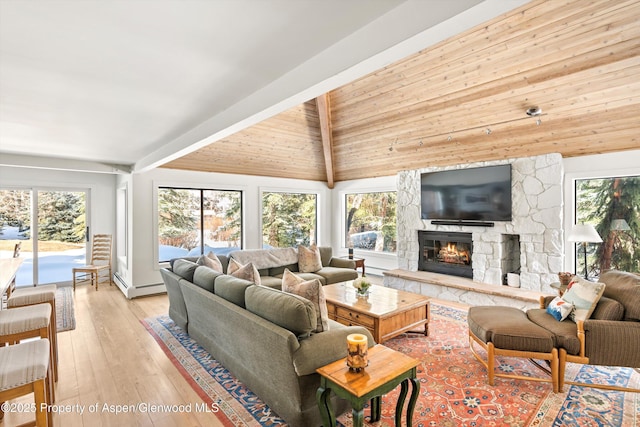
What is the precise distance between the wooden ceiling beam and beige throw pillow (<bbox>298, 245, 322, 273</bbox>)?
225cm

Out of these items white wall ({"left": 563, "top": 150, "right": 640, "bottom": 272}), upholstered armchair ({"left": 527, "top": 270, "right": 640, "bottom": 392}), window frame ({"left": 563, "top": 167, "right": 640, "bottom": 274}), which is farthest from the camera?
window frame ({"left": 563, "top": 167, "right": 640, "bottom": 274})

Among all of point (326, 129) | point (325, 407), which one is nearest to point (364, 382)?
point (325, 407)

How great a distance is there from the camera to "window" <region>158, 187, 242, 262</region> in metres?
5.88

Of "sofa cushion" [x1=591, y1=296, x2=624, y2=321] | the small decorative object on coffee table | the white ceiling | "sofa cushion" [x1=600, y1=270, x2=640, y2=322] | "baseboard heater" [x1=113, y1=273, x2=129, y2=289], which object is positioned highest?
the white ceiling

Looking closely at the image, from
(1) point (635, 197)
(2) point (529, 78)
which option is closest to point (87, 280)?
(2) point (529, 78)

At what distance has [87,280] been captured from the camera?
6.50 metres

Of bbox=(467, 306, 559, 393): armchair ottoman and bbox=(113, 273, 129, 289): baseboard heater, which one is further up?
bbox=(467, 306, 559, 393): armchair ottoman

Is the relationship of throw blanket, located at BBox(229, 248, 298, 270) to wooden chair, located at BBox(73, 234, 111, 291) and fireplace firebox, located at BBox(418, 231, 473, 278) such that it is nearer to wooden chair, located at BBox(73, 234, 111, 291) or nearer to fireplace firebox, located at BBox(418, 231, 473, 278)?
fireplace firebox, located at BBox(418, 231, 473, 278)

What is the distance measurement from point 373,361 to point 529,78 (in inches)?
141

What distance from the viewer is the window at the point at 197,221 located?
231 inches

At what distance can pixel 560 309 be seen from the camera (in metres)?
2.84

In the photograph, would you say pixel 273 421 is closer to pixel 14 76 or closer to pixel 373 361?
pixel 373 361

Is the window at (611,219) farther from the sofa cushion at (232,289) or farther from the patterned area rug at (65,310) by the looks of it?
the patterned area rug at (65,310)

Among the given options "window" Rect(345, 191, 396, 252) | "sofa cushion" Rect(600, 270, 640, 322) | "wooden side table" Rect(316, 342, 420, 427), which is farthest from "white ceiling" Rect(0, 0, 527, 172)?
"window" Rect(345, 191, 396, 252)
